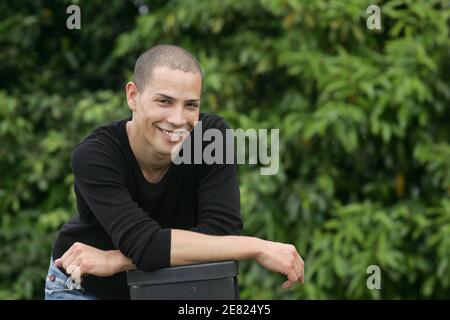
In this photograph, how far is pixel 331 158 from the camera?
488 cm

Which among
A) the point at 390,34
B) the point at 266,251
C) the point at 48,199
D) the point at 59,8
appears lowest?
the point at 266,251

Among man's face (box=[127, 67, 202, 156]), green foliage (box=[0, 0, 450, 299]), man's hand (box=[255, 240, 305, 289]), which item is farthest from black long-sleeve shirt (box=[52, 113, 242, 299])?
green foliage (box=[0, 0, 450, 299])

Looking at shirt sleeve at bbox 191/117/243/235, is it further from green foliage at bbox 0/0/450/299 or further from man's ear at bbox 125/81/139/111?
green foliage at bbox 0/0/450/299

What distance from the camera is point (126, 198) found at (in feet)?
8.19

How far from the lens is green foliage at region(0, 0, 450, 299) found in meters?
4.60

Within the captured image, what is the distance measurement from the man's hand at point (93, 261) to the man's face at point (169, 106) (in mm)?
350

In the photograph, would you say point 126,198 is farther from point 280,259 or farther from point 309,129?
point 309,129

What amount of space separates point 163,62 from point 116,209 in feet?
1.49

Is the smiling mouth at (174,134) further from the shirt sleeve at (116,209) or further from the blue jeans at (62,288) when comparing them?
the blue jeans at (62,288)

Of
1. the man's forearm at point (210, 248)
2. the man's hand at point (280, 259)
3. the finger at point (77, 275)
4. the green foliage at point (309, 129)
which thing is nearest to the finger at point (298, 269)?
the man's hand at point (280, 259)
